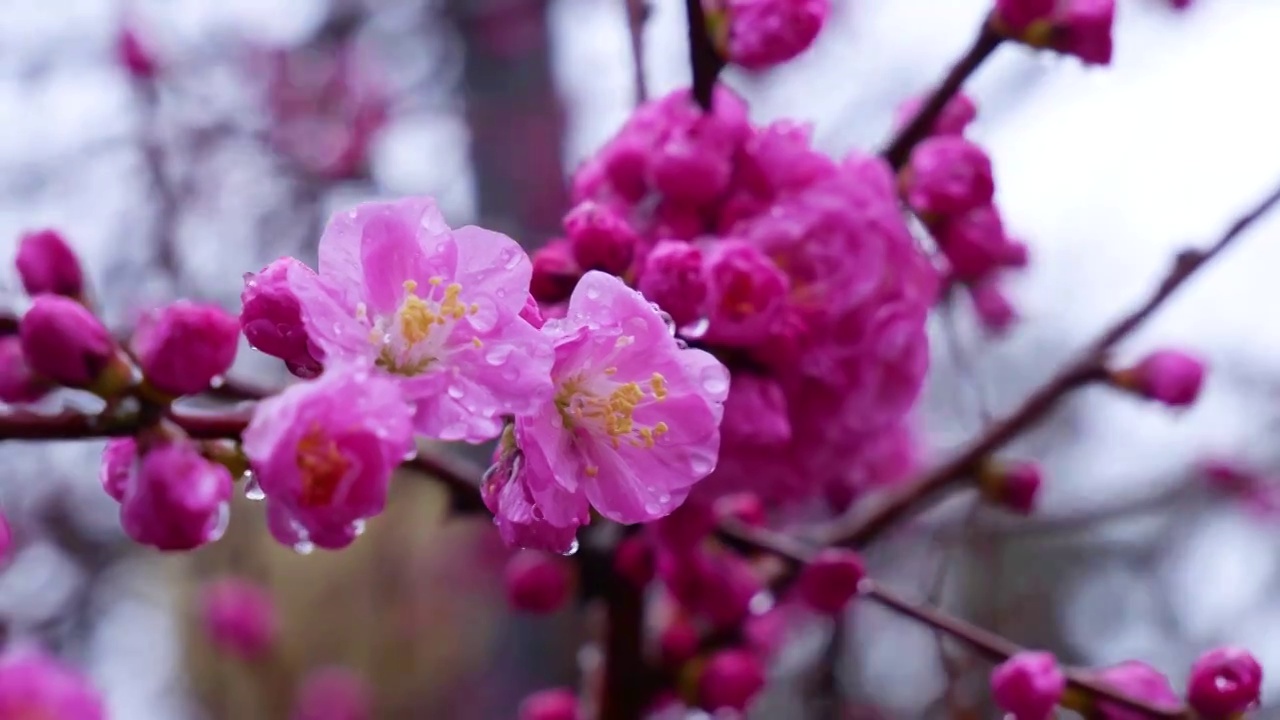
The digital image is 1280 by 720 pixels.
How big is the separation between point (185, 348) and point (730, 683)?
65 cm

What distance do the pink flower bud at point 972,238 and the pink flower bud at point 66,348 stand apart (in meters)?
0.65

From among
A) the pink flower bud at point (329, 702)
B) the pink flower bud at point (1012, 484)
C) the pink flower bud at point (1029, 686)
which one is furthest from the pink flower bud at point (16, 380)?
the pink flower bud at point (329, 702)

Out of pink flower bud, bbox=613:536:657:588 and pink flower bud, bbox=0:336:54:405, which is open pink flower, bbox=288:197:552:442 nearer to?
pink flower bud, bbox=0:336:54:405

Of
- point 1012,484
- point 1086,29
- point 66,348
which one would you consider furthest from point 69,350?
point 1012,484

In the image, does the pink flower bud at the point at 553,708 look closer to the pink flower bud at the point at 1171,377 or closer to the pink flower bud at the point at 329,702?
the pink flower bud at the point at 1171,377

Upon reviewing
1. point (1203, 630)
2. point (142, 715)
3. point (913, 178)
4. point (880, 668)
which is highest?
point (913, 178)

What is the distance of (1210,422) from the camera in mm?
2385

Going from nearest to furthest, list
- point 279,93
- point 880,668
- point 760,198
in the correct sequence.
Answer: point 760,198 → point 279,93 → point 880,668

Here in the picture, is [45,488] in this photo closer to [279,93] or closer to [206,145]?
[206,145]

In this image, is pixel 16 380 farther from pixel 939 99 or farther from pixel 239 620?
pixel 239 620

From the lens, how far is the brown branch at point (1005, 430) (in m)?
1.01

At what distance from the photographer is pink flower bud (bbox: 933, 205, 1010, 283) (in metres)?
0.91

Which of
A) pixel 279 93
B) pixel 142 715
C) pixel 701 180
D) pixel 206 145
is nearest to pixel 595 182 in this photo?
pixel 701 180

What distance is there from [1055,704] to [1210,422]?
191cm
